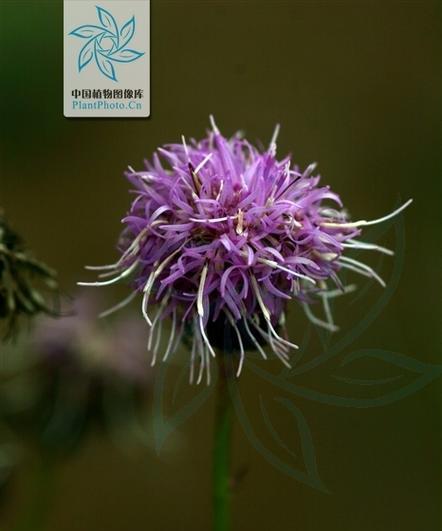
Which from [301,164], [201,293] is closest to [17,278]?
[201,293]

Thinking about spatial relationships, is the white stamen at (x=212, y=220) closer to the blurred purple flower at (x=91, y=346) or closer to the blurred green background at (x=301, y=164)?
the blurred green background at (x=301, y=164)

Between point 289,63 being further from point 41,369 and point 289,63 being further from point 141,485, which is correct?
point 141,485

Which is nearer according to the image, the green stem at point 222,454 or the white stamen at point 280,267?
the white stamen at point 280,267

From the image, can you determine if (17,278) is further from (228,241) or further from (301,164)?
(301,164)

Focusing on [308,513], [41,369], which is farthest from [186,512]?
[41,369]

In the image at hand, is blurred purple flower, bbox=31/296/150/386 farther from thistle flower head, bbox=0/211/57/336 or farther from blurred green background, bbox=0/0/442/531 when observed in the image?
thistle flower head, bbox=0/211/57/336

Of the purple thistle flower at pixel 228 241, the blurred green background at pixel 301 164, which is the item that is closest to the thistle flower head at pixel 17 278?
the purple thistle flower at pixel 228 241
